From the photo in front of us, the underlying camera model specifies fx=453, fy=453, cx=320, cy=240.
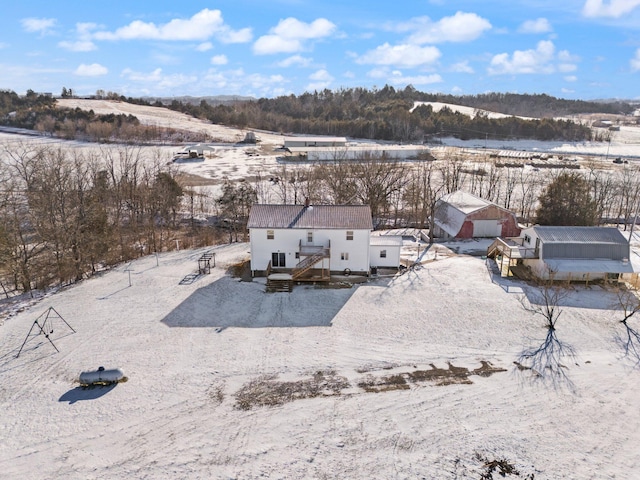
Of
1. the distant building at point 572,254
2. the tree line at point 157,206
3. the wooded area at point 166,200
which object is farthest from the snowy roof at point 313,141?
the distant building at point 572,254

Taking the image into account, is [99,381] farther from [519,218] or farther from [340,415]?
[519,218]

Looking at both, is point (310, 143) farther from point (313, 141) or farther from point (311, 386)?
point (311, 386)

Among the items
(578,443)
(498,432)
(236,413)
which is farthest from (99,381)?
(578,443)

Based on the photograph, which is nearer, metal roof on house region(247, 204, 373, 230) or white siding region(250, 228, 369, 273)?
metal roof on house region(247, 204, 373, 230)

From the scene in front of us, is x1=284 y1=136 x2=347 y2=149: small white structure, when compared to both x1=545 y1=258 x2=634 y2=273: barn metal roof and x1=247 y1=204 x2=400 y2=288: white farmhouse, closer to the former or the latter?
x1=247 y1=204 x2=400 y2=288: white farmhouse

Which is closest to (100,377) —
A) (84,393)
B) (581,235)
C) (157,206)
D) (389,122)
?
(84,393)

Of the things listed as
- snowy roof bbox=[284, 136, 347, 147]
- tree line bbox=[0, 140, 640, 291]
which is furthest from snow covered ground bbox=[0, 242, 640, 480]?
snowy roof bbox=[284, 136, 347, 147]
